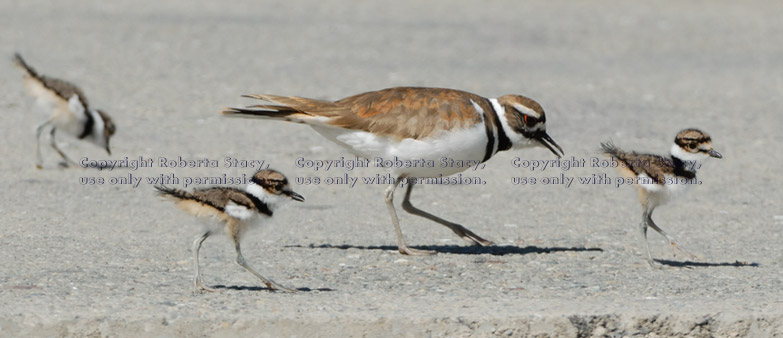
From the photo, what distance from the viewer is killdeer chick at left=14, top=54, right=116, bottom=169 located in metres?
8.90

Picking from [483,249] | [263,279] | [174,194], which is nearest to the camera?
[174,194]

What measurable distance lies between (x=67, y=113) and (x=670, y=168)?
17.0ft

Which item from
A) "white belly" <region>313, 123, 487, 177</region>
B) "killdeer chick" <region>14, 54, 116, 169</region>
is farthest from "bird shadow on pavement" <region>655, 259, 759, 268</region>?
"killdeer chick" <region>14, 54, 116, 169</region>

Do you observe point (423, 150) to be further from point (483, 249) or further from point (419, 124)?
point (483, 249)

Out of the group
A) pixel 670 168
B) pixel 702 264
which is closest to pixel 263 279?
pixel 670 168

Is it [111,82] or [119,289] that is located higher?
[111,82]

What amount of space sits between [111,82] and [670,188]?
25.2ft

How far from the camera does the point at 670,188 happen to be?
5906 millimetres

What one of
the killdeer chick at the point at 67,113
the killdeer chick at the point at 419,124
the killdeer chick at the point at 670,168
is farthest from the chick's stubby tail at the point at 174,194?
the killdeer chick at the point at 67,113

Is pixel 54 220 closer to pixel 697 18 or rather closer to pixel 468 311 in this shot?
pixel 468 311

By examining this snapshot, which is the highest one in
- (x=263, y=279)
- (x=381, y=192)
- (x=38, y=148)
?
(x=38, y=148)

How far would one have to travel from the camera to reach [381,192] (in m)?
8.08

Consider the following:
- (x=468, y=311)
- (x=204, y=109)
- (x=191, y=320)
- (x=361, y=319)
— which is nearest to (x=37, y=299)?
(x=191, y=320)

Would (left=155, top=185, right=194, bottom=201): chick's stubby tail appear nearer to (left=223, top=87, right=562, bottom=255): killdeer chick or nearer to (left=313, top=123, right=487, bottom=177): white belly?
(left=223, top=87, right=562, bottom=255): killdeer chick
